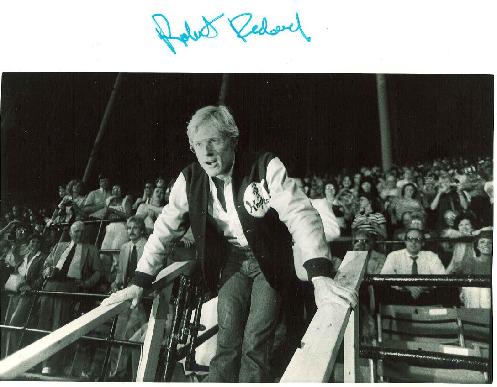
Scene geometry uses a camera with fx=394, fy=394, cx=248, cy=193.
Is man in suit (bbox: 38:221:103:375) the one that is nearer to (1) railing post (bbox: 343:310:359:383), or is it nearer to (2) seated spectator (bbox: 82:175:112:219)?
(2) seated spectator (bbox: 82:175:112:219)

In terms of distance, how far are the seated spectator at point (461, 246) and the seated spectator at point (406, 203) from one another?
35 centimetres

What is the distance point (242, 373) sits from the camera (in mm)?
1012

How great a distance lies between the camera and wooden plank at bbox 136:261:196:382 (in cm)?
112

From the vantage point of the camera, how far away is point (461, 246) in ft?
6.70

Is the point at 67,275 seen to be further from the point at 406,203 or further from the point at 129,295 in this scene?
the point at 406,203

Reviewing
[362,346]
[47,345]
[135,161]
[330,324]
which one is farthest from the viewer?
[135,161]

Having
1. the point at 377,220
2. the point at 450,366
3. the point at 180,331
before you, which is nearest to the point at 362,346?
the point at 450,366

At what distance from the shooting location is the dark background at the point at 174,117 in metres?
1.45

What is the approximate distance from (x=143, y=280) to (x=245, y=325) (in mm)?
311

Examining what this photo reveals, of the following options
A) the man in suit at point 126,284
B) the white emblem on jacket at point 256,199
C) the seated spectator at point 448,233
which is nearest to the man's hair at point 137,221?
the man in suit at point 126,284
